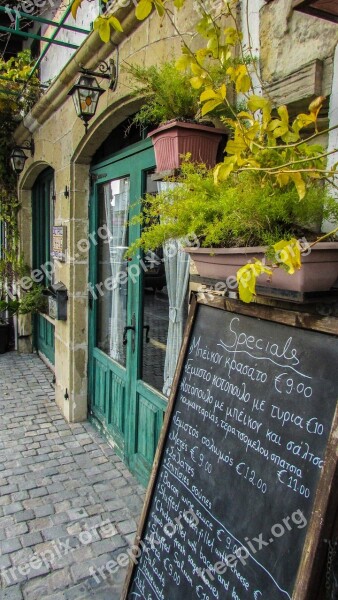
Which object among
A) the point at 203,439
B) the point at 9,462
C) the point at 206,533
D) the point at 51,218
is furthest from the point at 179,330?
the point at 51,218

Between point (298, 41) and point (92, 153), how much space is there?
280 cm

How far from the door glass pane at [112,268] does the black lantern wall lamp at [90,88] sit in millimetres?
629

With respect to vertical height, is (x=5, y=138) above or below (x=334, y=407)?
above

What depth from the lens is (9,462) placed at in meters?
3.62

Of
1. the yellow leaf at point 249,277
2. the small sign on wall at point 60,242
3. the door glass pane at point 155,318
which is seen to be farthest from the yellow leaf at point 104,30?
the small sign on wall at point 60,242

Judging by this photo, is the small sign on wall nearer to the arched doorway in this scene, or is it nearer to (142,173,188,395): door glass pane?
the arched doorway

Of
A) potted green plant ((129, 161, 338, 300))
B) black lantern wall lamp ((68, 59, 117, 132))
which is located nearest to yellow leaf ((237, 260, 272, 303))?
potted green plant ((129, 161, 338, 300))

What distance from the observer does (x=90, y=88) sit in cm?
339

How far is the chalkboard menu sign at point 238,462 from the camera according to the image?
1.25 m

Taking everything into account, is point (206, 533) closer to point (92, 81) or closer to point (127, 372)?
point (127, 372)

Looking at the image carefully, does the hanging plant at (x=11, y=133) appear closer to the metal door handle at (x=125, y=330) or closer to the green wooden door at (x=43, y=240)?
the green wooden door at (x=43, y=240)

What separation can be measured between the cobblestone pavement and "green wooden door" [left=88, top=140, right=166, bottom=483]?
28cm

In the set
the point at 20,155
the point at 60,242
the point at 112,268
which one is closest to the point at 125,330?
the point at 112,268

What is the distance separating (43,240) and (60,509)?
461 centimetres
